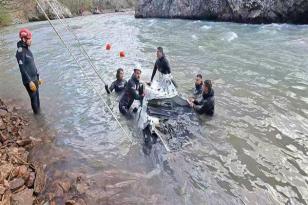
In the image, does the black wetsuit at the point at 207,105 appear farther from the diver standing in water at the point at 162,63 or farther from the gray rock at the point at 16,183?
the gray rock at the point at 16,183

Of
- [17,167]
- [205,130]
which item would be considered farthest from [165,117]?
[17,167]

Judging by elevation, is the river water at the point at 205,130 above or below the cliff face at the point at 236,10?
below

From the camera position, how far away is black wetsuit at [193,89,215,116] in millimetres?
8820

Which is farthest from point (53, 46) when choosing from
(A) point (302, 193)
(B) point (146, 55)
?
(A) point (302, 193)

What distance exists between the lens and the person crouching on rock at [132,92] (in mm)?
9086

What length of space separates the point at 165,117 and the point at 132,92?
4.39 ft

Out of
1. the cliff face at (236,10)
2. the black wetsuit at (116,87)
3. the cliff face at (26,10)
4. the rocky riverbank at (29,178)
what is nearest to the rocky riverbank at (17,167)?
the rocky riverbank at (29,178)

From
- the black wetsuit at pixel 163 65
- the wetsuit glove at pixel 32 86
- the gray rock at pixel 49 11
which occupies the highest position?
the black wetsuit at pixel 163 65

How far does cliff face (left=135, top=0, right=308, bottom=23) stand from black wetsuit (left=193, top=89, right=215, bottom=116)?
15548 mm

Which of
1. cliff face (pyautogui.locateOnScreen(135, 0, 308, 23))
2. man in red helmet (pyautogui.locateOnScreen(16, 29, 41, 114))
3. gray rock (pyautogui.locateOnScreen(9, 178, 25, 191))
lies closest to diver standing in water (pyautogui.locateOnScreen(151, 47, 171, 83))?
man in red helmet (pyautogui.locateOnScreen(16, 29, 41, 114))

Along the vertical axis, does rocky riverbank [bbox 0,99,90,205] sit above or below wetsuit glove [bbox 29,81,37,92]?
below

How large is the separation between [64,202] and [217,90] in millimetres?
6780

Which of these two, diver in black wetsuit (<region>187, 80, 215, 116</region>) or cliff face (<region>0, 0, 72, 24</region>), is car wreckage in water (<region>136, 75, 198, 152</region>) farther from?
cliff face (<region>0, 0, 72, 24</region>)

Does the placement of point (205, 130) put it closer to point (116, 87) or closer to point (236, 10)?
point (116, 87)
